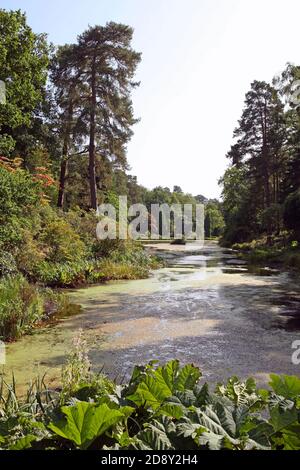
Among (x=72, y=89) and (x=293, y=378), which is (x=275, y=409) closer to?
(x=293, y=378)

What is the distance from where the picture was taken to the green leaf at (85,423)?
1750 mm

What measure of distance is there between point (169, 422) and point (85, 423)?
16.4 inches

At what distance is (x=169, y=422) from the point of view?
74.9 inches

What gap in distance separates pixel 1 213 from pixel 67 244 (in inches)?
186

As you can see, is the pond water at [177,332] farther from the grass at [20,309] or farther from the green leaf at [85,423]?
the green leaf at [85,423]

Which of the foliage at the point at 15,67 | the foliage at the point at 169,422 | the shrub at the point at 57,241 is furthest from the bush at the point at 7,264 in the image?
the foliage at the point at 169,422

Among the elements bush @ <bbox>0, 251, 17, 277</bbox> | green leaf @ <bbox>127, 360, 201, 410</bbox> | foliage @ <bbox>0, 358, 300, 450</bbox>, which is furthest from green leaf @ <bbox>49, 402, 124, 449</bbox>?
bush @ <bbox>0, 251, 17, 277</bbox>

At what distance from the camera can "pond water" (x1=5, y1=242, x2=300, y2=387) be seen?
551 cm

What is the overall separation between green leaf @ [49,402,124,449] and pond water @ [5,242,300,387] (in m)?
2.87

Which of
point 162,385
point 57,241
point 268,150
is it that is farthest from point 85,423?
point 268,150

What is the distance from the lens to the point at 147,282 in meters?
14.5

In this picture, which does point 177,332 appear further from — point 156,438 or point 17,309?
point 156,438

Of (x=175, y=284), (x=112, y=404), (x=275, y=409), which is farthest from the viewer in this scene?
(x=175, y=284)

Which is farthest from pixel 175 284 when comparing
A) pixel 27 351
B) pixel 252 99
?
pixel 252 99
